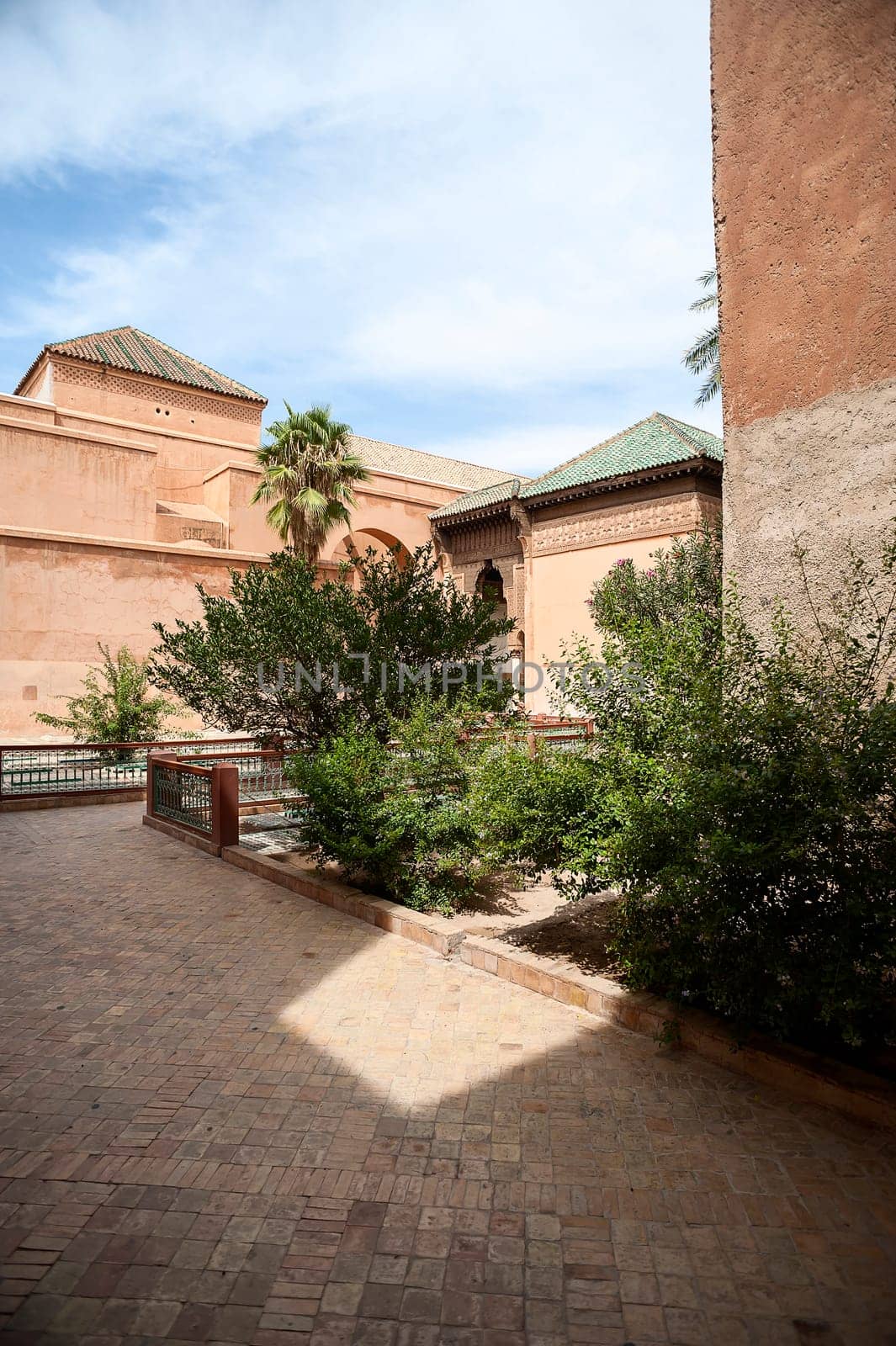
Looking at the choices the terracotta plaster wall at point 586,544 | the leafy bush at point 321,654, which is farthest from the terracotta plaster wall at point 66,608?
the leafy bush at point 321,654

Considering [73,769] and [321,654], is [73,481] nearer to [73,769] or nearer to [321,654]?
[73,769]

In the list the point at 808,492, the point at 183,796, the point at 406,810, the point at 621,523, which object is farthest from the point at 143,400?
the point at 808,492

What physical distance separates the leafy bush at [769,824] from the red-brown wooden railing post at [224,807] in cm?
508

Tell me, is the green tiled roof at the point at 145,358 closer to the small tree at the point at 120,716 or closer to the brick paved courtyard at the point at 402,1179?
the small tree at the point at 120,716

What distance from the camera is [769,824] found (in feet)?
10.7

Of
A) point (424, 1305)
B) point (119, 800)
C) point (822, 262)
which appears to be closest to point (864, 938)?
point (424, 1305)

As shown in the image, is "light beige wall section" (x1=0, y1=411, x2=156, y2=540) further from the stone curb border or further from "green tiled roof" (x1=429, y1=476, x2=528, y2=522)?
the stone curb border

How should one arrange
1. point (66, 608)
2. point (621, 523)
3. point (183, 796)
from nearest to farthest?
point (183, 796) → point (66, 608) → point (621, 523)

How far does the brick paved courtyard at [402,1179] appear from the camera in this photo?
2.18 metres

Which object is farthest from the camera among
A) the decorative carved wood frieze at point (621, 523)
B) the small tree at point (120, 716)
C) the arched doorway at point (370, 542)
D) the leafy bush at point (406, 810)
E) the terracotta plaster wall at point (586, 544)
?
the arched doorway at point (370, 542)

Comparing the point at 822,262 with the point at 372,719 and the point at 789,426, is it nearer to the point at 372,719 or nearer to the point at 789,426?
the point at 789,426

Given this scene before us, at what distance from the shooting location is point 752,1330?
6.84ft

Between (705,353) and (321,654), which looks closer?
(321,654)

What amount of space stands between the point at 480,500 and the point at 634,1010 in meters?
21.9
